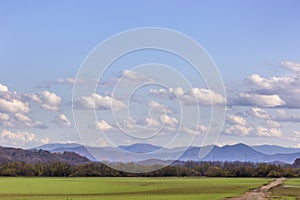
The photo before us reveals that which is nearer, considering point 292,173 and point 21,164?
point 292,173

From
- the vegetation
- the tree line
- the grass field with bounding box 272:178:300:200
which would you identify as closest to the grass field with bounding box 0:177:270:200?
the grass field with bounding box 272:178:300:200

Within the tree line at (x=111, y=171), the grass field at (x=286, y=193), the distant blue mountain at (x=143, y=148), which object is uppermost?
the tree line at (x=111, y=171)

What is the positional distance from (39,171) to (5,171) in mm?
10733

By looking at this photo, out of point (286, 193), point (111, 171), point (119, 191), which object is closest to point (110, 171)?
point (111, 171)

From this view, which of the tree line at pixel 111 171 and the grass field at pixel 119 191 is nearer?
the grass field at pixel 119 191

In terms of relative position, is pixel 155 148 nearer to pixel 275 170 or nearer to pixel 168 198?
pixel 168 198

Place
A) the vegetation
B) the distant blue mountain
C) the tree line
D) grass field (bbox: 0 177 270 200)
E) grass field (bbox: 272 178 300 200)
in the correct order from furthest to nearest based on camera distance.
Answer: the vegetation
the tree line
the distant blue mountain
grass field (bbox: 0 177 270 200)
grass field (bbox: 272 178 300 200)

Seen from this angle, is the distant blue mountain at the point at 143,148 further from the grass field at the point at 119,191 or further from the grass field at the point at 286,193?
the grass field at the point at 286,193

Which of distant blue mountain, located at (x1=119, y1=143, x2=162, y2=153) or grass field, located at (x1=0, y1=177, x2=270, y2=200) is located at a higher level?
distant blue mountain, located at (x1=119, y1=143, x2=162, y2=153)

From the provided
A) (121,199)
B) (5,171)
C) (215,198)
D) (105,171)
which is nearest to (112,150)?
(121,199)

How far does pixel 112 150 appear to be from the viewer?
7275cm

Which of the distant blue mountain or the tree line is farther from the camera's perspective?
the tree line

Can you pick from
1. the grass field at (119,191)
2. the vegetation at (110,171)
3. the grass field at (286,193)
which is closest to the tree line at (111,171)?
the vegetation at (110,171)

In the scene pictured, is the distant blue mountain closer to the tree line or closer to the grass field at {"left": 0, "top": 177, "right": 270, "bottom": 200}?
the grass field at {"left": 0, "top": 177, "right": 270, "bottom": 200}
